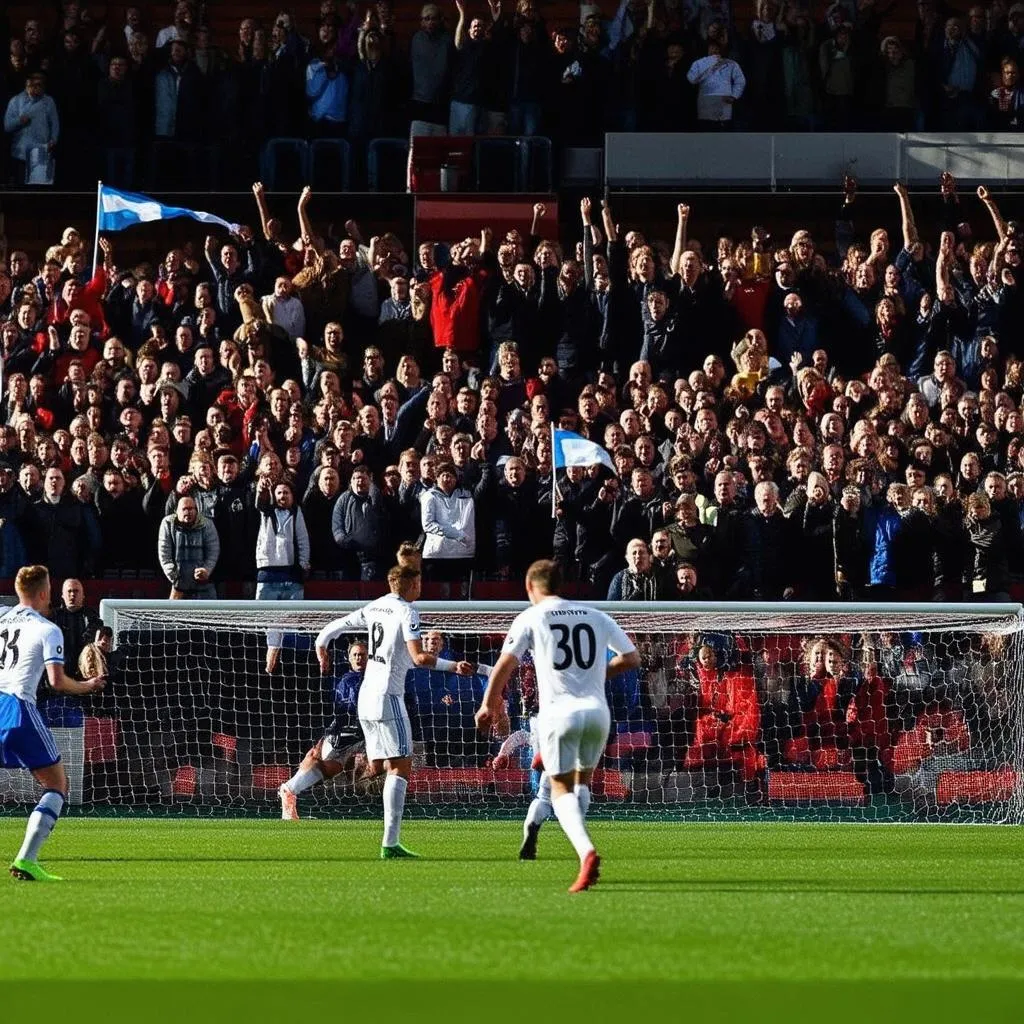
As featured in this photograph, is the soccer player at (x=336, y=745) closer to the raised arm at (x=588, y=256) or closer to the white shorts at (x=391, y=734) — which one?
the white shorts at (x=391, y=734)

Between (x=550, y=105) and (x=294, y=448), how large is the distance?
7559 mm

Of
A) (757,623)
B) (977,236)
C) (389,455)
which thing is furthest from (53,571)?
(977,236)

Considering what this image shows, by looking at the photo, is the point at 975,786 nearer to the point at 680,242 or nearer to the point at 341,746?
the point at 341,746

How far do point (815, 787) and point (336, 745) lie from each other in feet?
14.3

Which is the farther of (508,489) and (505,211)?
(505,211)

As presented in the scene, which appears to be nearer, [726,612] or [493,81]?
[726,612]

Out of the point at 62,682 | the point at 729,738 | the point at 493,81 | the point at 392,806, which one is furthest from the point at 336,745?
the point at 493,81

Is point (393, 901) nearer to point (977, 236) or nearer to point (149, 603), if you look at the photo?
A: point (149, 603)

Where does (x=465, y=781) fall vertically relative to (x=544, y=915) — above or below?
below

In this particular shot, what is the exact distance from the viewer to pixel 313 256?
20.8m

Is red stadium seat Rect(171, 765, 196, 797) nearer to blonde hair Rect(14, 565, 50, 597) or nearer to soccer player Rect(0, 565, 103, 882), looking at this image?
soccer player Rect(0, 565, 103, 882)

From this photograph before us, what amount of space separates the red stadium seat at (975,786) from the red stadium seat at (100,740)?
742 centimetres

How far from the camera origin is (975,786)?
17422mm

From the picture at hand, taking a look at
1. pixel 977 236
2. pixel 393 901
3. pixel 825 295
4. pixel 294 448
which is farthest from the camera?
pixel 977 236
